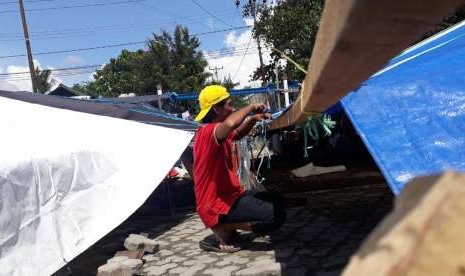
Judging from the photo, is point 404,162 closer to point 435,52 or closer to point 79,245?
point 435,52

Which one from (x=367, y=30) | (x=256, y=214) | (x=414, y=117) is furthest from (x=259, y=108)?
(x=367, y=30)

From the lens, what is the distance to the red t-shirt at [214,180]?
17.2 ft

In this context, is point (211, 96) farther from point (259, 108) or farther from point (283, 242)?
point (283, 242)

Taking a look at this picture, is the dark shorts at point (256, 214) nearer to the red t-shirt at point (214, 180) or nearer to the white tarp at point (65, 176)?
the red t-shirt at point (214, 180)

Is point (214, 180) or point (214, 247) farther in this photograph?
point (214, 247)

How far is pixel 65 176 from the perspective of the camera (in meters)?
5.48

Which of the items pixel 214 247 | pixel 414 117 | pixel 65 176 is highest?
pixel 414 117

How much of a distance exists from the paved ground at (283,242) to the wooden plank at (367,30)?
376 cm

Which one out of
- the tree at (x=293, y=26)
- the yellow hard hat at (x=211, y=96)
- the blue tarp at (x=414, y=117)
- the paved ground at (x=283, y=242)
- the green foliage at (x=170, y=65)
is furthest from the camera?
the green foliage at (x=170, y=65)

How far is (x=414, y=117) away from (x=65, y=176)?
139 inches

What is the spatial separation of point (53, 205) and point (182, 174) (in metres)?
6.42

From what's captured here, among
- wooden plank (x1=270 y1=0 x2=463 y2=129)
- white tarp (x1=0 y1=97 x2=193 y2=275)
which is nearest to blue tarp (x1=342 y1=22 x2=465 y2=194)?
wooden plank (x1=270 y1=0 x2=463 y2=129)

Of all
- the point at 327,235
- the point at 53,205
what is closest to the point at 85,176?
the point at 53,205

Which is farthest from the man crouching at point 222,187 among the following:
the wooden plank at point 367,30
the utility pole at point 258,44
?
the utility pole at point 258,44
